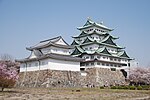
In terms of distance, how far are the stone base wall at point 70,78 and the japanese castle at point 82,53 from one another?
1065 mm

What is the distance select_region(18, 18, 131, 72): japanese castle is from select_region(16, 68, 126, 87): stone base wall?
1.07m

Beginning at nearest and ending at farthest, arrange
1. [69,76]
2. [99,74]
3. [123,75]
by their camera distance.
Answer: [69,76]
[99,74]
[123,75]

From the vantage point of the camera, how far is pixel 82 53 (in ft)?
172

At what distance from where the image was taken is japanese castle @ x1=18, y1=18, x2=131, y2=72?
41.5m

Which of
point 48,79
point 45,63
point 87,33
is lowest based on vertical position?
point 48,79

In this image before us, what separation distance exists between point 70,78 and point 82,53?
39.2 feet

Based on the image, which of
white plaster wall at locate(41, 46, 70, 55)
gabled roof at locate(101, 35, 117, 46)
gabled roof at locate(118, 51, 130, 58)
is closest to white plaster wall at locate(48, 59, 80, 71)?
white plaster wall at locate(41, 46, 70, 55)

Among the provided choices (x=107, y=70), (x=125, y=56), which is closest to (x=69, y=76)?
(x=107, y=70)

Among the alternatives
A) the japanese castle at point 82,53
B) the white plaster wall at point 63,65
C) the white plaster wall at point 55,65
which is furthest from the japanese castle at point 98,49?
the white plaster wall at point 55,65

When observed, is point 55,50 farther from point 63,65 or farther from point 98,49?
point 98,49

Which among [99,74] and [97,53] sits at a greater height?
[97,53]

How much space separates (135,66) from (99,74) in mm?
14372

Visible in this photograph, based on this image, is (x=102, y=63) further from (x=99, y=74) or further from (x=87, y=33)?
(x=87, y=33)

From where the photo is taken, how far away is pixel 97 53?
49219 mm
